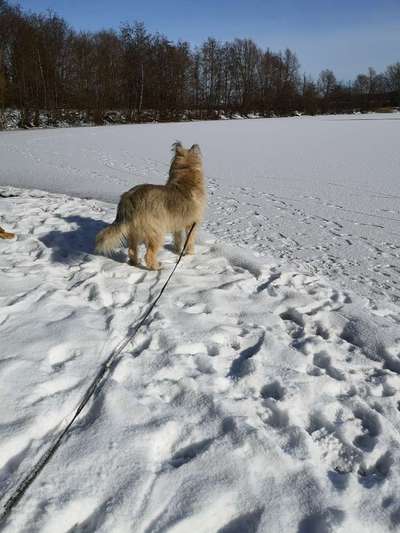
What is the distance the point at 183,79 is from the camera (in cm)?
4891

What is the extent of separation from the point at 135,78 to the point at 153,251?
158 feet

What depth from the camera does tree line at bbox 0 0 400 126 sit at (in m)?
36.9

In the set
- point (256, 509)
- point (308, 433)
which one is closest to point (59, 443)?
point (256, 509)

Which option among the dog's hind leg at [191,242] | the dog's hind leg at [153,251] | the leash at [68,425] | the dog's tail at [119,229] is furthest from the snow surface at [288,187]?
the leash at [68,425]

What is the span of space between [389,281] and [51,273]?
3752 millimetres

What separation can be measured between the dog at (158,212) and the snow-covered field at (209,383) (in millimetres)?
300

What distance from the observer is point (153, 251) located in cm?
427

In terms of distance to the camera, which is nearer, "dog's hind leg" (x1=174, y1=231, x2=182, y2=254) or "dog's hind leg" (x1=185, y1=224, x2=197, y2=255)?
"dog's hind leg" (x1=185, y1=224, x2=197, y2=255)

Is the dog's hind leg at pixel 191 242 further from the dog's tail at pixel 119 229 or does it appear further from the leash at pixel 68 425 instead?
the leash at pixel 68 425

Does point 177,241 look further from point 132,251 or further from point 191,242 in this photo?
point 132,251

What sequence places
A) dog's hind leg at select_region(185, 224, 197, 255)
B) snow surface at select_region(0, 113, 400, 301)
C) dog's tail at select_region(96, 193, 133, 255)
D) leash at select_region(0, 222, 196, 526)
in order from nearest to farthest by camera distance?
1. leash at select_region(0, 222, 196, 526)
2. dog's tail at select_region(96, 193, 133, 255)
3. dog's hind leg at select_region(185, 224, 197, 255)
4. snow surface at select_region(0, 113, 400, 301)

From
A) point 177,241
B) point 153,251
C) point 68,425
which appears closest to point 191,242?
point 177,241

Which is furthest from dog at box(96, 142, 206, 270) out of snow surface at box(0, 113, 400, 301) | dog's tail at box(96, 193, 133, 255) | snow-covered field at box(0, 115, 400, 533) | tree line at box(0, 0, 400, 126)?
tree line at box(0, 0, 400, 126)

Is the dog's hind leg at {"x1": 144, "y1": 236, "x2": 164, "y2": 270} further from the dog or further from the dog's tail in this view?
the dog's tail
